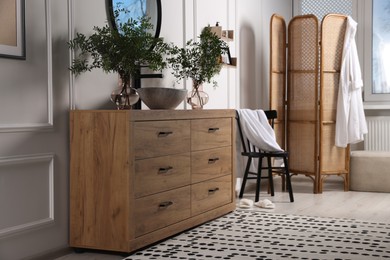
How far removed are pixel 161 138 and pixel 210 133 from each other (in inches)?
30.4

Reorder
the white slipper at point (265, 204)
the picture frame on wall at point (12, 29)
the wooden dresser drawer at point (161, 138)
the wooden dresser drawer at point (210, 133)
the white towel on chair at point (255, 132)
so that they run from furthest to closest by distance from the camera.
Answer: the white towel on chair at point (255, 132)
the white slipper at point (265, 204)
the wooden dresser drawer at point (210, 133)
the wooden dresser drawer at point (161, 138)
the picture frame on wall at point (12, 29)

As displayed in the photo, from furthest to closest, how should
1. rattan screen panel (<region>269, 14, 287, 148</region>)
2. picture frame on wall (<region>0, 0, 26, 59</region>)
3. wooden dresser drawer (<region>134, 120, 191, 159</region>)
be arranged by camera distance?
rattan screen panel (<region>269, 14, 287, 148</region>) → wooden dresser drawer (<region>134, 120, 191, 159</region>) → picture frame on wall (<region>0, 0, 26, 59</region>)

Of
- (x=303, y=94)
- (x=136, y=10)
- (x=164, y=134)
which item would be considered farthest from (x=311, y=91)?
(x=164, y=134)

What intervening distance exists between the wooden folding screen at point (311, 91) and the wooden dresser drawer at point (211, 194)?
152 centimetres

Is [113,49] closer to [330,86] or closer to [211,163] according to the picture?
[211,163]

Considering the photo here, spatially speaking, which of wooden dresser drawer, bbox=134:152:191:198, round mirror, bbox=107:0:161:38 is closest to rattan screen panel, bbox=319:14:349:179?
round mirror, bbox=107:0:161:38

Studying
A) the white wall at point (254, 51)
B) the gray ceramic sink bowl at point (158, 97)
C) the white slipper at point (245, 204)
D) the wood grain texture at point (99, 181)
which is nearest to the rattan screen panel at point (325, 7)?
the white wall at point (254, 51)

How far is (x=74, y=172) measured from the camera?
3.38 meters

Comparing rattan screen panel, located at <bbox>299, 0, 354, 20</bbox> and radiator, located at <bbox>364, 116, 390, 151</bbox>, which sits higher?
rattan screen panel, located at <bbox>299, 0, 354, 20</bbox>

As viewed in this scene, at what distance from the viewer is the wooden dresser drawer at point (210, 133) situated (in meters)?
4.02

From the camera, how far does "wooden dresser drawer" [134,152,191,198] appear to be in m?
3.36

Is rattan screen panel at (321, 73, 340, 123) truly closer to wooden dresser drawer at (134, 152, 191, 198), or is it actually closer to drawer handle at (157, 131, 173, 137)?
wooden dresser drawer at (134, 152, 191, 198)

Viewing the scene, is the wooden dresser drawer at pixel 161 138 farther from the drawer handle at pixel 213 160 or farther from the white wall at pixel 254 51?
the white wall at pixel 254 51

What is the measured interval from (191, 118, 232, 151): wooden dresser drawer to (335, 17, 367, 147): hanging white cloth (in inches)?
65.2
